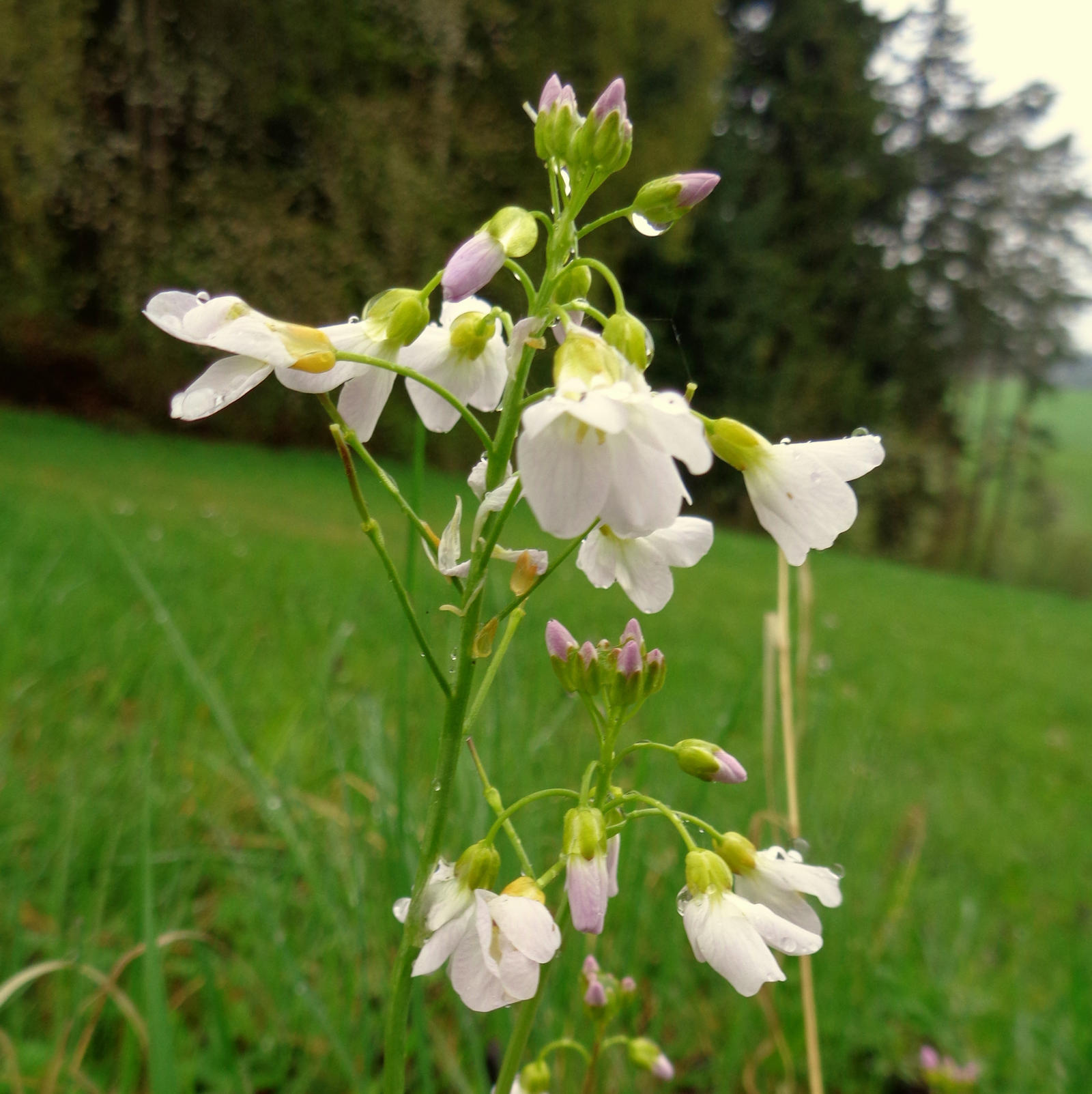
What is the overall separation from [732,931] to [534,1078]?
Answer: 247mm

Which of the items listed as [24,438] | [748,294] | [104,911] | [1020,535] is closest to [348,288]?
[24,438]

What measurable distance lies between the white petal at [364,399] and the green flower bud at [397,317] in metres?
0.02

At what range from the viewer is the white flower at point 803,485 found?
0.55 meters

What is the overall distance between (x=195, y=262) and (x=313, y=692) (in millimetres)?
8660

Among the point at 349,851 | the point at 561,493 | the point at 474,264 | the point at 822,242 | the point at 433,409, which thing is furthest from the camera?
the point at 822,242

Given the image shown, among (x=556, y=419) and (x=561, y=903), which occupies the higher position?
(x=556, y=419)

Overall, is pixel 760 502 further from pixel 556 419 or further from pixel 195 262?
pixel 195 262

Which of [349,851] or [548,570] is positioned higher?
[548,570]

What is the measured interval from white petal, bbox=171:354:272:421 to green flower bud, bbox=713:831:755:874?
0.41m

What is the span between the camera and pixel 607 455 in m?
0.48

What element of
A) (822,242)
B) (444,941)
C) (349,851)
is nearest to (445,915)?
(444,941)

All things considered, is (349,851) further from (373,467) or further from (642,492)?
(642,492)

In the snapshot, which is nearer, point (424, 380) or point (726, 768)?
point (424, 380)

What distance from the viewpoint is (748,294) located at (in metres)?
12.9
